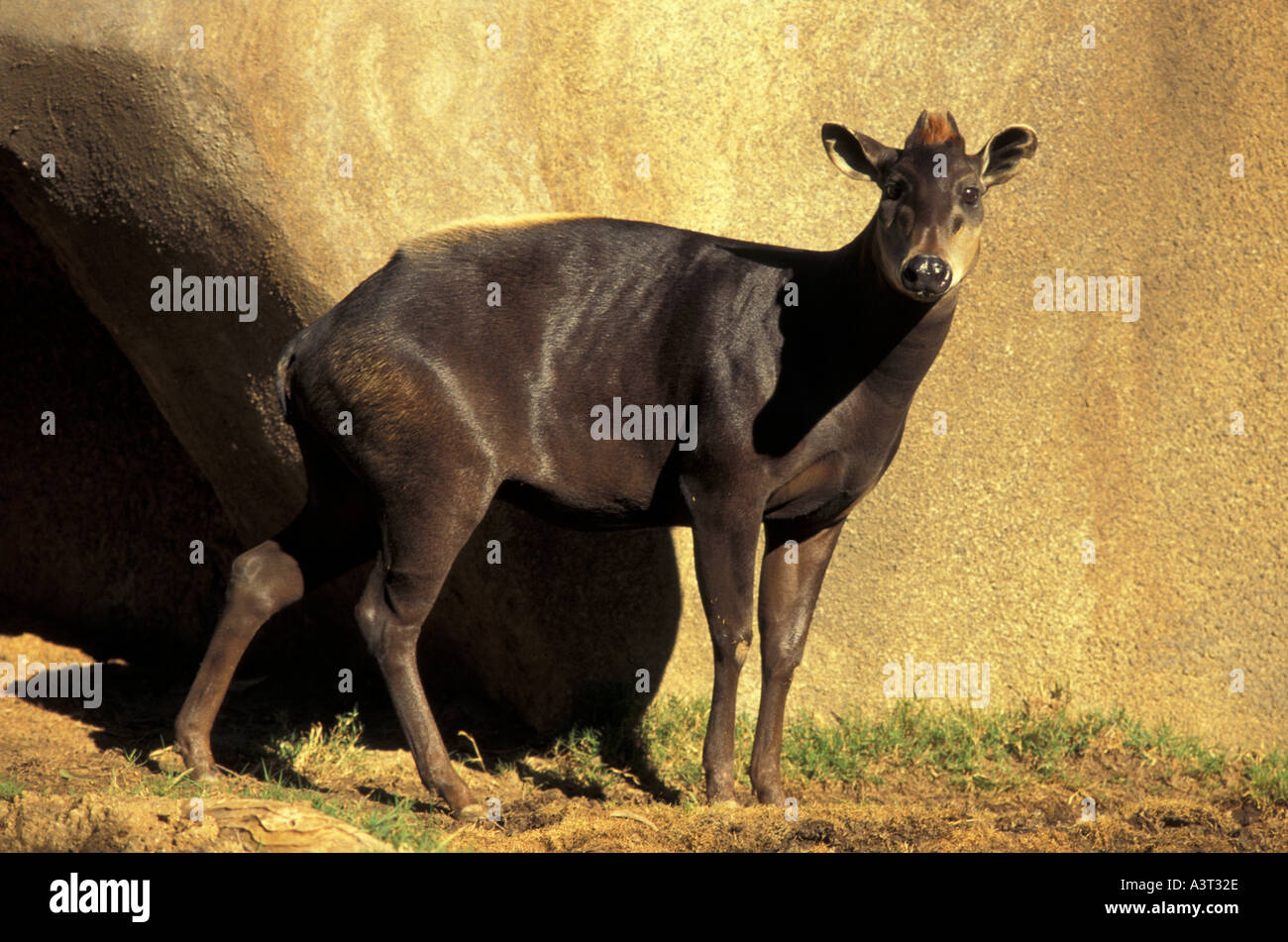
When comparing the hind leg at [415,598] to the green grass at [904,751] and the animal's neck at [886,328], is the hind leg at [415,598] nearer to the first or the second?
the green grass at [904,751]

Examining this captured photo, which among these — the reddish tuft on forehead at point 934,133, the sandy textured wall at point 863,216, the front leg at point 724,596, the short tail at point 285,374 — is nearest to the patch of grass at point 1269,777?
the sandy textured wall at point 863,216

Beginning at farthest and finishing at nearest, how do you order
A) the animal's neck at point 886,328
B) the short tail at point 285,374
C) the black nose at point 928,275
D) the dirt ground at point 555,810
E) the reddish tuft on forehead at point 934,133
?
the short tail at point 285,374 → the animal's neck at point 886,328 → the reddish tuft on forehead at point 934,133 → the black nose at point 928,275 → the dirt ground at point 555,810

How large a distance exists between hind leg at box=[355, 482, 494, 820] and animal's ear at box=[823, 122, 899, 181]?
193cm

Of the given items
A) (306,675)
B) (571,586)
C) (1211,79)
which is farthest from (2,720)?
(1211,79)

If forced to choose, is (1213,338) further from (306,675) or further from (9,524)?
(9,524)

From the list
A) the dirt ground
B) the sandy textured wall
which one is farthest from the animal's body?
the sandy textured wall

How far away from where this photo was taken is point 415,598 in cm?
539

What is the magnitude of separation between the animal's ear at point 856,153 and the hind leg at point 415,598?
6.34 ft

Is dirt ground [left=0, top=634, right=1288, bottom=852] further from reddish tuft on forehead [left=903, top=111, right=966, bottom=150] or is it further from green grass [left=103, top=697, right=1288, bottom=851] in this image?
reddish tuft on forehead [left=903, top=111, right=966, bottom=150]

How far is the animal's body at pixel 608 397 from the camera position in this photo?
5.33 m

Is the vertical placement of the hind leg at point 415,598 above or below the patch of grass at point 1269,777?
above

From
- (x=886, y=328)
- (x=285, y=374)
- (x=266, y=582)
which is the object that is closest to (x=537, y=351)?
(x=285, y=374)

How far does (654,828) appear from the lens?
5055 mm

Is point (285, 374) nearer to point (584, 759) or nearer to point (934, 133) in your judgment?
point (584, 759)
